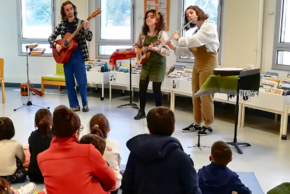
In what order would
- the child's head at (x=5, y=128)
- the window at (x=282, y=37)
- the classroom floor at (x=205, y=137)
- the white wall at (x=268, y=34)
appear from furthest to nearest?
the white wall at (x=268, y=34)
the window at (x=282, y=37)
the classroom floor at (x=205, y=137)
the child's head at (x=5, y=128)

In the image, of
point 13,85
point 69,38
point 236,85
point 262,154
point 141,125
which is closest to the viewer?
point 236,85

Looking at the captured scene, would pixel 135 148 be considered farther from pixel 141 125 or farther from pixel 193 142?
pixel 141 125

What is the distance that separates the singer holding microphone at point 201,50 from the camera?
381 centimetres

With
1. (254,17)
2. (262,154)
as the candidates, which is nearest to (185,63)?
(254,17)

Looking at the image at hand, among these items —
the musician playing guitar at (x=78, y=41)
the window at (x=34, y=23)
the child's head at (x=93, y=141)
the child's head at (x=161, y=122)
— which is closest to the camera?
the child's head at (x=161, y=122)

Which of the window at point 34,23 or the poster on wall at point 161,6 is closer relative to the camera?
the poster on wall at point 161,6

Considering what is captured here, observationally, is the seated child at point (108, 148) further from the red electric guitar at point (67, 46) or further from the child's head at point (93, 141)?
the red electric guitar at point (67, 46)

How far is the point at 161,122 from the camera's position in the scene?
1712 millimetres

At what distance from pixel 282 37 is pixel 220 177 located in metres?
3.57

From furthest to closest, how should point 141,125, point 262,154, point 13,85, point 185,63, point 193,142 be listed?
point 13,85, point 185,63, point 141,125, point 193,142, point 262,154

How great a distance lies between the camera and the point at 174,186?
1.68m

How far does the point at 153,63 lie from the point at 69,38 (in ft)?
4.37

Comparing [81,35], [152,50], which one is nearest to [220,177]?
[152,50]

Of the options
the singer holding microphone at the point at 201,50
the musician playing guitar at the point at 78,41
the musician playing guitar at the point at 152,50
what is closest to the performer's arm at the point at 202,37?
the singer holding microphone at the point at 201,50
